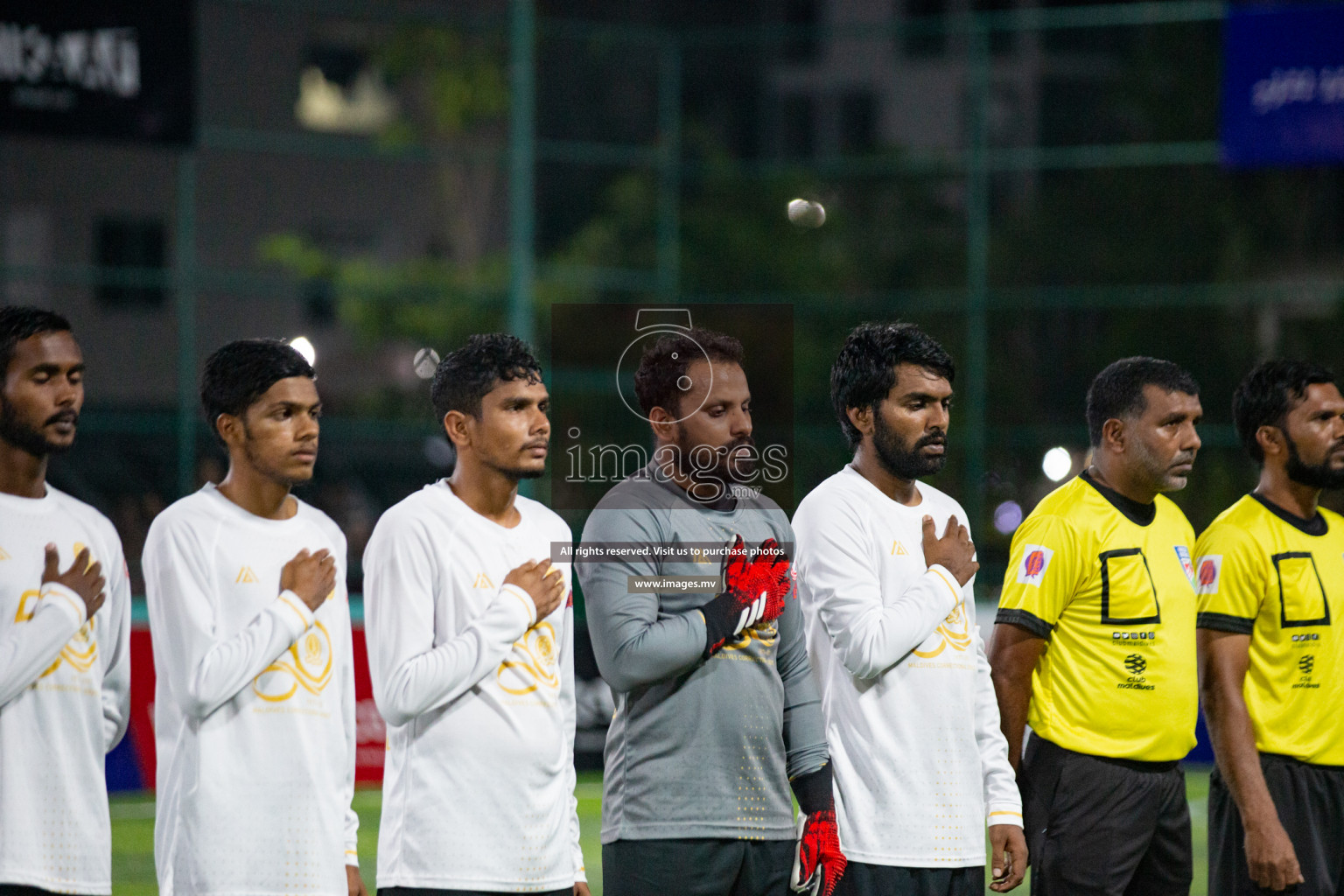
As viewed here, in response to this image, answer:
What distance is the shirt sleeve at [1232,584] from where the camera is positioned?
19.0ft

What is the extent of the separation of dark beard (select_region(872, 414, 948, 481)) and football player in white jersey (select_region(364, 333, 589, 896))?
103 cm

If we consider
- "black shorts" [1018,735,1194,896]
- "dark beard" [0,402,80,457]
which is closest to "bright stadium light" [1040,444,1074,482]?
"black shorts" [1018,735,1194,896]

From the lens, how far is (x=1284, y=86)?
52.5 feet

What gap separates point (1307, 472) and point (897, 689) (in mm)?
1955

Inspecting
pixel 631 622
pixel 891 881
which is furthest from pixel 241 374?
pixel 891 881

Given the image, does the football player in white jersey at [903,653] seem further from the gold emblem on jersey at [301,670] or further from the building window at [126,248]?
the building window at [126,248]

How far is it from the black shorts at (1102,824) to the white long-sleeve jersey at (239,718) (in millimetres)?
2156

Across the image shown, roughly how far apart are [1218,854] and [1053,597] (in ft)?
3.77

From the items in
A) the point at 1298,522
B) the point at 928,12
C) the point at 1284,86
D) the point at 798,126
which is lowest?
the point at 1298,522

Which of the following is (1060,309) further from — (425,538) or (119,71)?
(425,538)

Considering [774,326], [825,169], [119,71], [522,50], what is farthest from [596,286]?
[774,326]

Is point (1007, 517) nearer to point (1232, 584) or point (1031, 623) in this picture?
point (1232, 584)

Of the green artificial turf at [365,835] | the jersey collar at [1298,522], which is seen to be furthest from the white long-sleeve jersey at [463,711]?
the green artificial turf at [365,835]

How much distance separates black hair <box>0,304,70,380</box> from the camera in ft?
15.2
